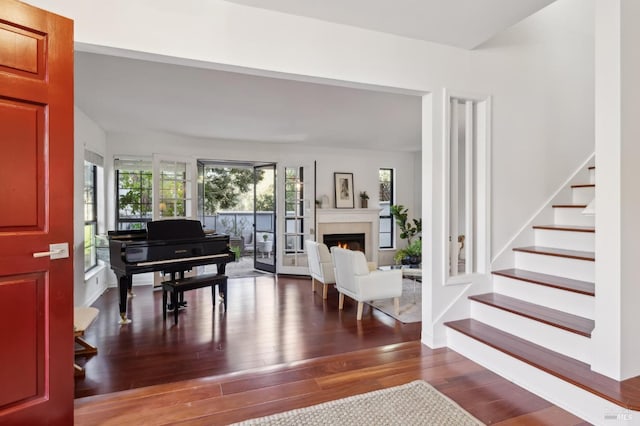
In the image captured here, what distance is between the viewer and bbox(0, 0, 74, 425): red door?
1673 millimetres

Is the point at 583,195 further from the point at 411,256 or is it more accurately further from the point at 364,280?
the point at 411,256

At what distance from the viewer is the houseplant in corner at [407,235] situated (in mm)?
5836

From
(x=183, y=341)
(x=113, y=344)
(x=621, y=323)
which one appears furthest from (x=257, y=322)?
(x=621, y=323)

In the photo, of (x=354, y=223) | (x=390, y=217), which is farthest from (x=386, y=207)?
(x=354, y=223)

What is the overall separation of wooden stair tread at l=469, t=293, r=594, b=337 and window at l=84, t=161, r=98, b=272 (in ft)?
16.2

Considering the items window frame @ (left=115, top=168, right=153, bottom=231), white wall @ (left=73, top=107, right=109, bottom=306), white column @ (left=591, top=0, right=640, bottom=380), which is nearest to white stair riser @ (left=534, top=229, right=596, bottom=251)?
white column @ (left=591, top=0, right=640, bottom=380)

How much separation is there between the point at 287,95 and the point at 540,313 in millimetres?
3156

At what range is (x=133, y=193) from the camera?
232 inches

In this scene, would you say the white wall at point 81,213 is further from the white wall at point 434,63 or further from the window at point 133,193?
the white wall at point 434,63

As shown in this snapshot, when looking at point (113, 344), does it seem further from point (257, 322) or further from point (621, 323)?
point (621, 323)

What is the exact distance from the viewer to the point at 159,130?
575cm

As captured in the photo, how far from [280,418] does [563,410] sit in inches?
65.0

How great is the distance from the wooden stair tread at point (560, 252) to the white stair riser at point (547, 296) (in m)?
0.31

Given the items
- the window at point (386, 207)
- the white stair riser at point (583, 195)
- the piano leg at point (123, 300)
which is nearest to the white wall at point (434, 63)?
the white stair riser at point (583, 195)
